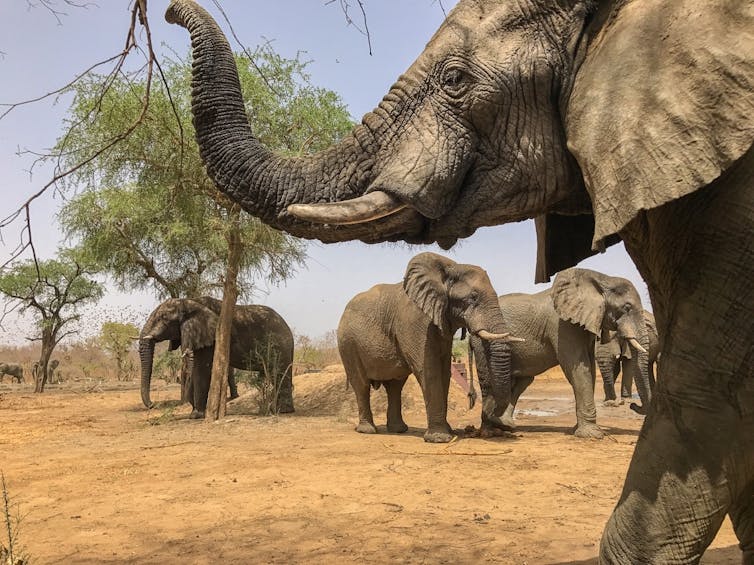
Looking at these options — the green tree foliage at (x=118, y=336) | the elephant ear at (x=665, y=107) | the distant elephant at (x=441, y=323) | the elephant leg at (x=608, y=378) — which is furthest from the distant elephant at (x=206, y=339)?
the green tree foliage at (x=118, y=336)

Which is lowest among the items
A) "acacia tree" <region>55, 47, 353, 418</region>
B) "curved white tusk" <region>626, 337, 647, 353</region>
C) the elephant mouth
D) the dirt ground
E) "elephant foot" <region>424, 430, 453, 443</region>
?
the dirt ground

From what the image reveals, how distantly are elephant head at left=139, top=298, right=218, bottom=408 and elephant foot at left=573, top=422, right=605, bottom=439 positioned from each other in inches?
284

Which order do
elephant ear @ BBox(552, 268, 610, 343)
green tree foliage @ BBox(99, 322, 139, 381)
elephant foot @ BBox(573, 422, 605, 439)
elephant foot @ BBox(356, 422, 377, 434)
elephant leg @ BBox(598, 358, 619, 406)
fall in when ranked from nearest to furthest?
elephant foot @ BBox(573, 422, 605, 439) → elephant ear @ BBox(552, 268, 610, 343) → elephant foot @ BBox(356, 422, 377, 434) → elephant leg @ BBox(598, 358, 619, 406) → green tree foliage @ BBox(99, 322, 139, 381)

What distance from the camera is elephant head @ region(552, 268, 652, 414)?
33.3ft

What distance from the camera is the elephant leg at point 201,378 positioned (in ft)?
44.4

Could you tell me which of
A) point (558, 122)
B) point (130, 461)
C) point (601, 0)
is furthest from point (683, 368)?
point (130, 461)

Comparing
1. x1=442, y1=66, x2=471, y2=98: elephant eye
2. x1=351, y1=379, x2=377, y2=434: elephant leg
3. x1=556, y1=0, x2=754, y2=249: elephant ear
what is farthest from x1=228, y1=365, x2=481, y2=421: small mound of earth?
x1=556, y1=0, x2=754, y2=249: elephant ear

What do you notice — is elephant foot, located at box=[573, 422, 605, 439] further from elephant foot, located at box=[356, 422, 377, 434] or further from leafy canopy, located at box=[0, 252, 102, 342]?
leafy canopy, located at box=[0, 252, 102, 342]

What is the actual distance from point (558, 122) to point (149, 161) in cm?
1091

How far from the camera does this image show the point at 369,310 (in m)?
11.0

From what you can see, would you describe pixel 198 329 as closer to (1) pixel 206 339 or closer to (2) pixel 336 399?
(1) pixel 206 339

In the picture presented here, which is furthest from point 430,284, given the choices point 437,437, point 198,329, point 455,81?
point 455,81

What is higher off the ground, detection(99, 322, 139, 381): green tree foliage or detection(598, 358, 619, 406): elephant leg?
detection(99, 322, 139, 381): green tree foliage

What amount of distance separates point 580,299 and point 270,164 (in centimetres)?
819
